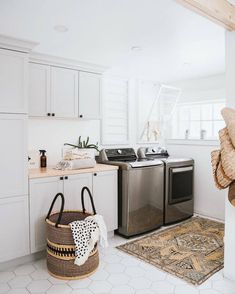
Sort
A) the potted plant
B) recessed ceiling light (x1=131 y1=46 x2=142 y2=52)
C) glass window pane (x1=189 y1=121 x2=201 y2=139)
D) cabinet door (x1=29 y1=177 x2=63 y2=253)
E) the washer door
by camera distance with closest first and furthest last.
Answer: cabinet door (x1=29 y1=177 x2=63 y2=253)
recessed ceiling light (x1=131 y1=46 x2=142 y2=52)
the potted plant
the washer door
glass window pane (x1=189 y1=121 x2=201 y2=139)

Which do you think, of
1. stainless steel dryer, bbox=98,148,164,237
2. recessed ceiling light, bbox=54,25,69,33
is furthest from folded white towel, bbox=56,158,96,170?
recessed ceiling light, bbox=54,25,69,33

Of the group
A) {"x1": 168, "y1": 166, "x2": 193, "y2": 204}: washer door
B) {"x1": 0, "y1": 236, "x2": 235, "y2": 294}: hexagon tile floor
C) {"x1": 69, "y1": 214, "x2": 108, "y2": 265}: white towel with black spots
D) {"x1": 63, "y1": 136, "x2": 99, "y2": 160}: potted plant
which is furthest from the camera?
{"x1": 168, "y1": 166, "x2": 193, "y2": 204}: washer door

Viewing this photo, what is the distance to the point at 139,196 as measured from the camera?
136 inches

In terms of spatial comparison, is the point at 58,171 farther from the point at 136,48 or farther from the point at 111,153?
the point at 136,48

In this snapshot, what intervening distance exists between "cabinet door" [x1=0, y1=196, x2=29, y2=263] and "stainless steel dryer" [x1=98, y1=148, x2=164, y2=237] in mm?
1228

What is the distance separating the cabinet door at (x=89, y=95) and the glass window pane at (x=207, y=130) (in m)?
1.82

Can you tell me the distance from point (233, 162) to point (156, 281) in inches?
50.3

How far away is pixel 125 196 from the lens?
11.1ft

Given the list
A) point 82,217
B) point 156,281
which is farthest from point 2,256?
point 156,281

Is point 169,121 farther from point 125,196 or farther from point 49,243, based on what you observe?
point 49,243

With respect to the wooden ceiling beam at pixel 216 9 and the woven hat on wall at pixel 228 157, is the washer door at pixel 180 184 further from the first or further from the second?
the wooden ceiling beam at pixel 216 9

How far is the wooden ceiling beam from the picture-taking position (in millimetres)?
1839

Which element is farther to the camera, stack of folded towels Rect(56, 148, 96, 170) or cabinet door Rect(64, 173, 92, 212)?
stack of folded towels Rect(56, 148, 96, 170)

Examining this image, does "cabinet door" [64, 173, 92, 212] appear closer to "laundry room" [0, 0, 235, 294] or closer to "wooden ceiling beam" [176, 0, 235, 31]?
"laundry room" [0, 0, 235, 294]
